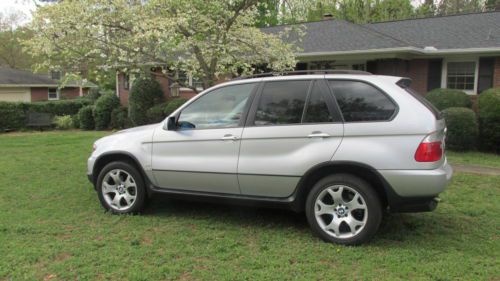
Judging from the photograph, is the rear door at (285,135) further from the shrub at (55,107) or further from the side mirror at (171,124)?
the shrub at (55,107)

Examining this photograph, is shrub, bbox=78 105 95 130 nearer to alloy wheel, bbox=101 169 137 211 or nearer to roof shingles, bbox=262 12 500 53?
roof shingles, bbox=262 12 500 53

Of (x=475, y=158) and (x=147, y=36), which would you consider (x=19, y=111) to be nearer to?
(x=147, y=36)

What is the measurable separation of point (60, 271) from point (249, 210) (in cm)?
259

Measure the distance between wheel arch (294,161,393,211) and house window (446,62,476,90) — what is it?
1125 centimetres

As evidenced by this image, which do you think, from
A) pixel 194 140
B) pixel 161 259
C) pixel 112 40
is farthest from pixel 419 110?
pixel 112 40

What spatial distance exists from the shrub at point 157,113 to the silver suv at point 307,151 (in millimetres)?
12079

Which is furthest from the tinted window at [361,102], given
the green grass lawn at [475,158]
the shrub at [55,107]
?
the shrub at [55,107]

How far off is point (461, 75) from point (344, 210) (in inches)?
457

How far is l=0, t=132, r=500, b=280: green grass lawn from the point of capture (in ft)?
13.2

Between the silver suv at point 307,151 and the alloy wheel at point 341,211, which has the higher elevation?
the silver suv at point 307,151

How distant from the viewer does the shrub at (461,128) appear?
11211 mm

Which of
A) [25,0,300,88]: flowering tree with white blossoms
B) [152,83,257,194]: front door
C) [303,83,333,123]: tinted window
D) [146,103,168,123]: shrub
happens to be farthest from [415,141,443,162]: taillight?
[146,103,168,123]: shrub

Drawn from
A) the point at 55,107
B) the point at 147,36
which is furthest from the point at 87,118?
the point at 147,36

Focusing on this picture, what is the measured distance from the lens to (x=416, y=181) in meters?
4.26
